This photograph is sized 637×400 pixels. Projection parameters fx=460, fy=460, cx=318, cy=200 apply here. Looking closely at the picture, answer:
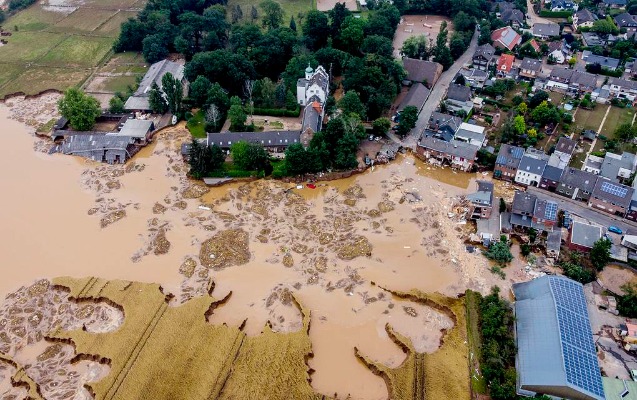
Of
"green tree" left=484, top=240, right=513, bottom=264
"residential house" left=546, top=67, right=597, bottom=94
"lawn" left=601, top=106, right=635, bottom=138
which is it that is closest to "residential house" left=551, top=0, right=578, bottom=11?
"residential house" left=546, top=67, right=597, bottom=94

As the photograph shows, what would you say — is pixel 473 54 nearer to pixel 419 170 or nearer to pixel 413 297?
pixel 419 170

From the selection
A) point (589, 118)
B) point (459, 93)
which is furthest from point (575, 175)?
point (459, 93)

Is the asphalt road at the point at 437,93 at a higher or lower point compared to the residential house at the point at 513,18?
lower

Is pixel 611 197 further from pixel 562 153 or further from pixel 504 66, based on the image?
pixel 504 66

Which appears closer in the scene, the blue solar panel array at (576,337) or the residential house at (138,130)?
the blue solar panel array at (576,337)

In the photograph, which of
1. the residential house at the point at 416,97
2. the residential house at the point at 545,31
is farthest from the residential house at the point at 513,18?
the residential house at the point at 416,97

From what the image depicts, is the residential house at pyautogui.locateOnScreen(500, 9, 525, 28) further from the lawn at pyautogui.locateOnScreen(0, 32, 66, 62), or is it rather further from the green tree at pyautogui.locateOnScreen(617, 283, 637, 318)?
the lawn at pyautogui.locateOnScreen(0, 32, 66, 62)

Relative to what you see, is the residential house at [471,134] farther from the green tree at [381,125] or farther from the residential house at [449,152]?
the green tree at [381,125]
